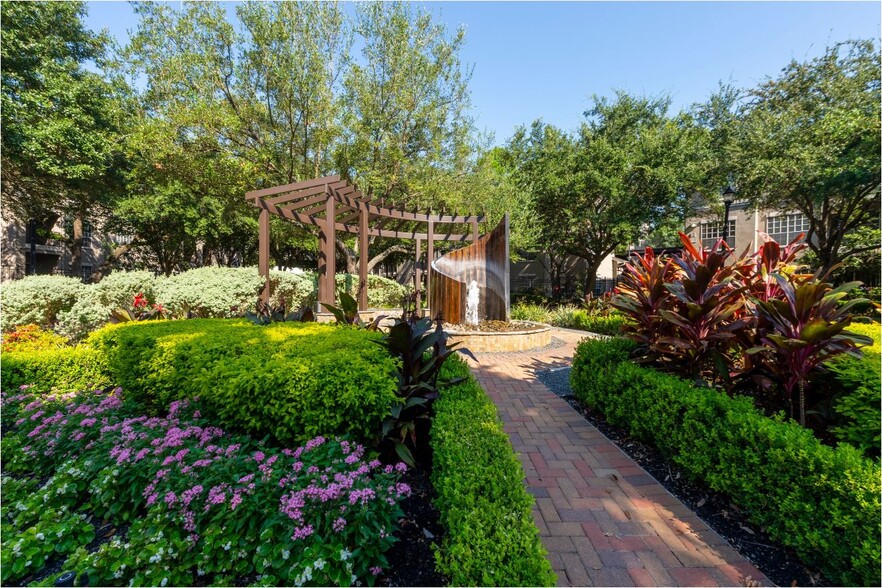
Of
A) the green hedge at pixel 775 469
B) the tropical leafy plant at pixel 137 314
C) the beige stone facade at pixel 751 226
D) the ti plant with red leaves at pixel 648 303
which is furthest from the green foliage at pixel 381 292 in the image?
the beige stone facade at pixel 751 226

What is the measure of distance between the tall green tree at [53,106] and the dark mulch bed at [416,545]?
14.4m

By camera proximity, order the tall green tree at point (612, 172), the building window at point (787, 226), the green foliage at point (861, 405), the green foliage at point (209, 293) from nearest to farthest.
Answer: the green foliage at point (861, 405), the green foliage at point (209, 293), the tall green tree at point (612, 172), the building window at point (787, 226)

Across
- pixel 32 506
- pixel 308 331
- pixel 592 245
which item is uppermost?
pixel 592 245

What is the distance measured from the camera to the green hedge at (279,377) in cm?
220

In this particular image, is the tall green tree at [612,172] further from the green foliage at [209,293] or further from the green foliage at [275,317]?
the green foliage at [275,317]

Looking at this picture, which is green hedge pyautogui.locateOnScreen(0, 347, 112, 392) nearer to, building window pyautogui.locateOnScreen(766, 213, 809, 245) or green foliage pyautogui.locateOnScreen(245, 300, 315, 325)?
green foliage pyautogui.locateOnScreen(245, 300, 315, 325)

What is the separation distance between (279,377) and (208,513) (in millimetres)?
733

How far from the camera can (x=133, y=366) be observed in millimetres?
3430

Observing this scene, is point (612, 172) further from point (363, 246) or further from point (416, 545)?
point (416, 545)

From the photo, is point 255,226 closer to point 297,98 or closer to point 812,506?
point 297,98

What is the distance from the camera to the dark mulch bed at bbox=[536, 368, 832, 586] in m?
1.83

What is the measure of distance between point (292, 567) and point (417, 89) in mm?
13151

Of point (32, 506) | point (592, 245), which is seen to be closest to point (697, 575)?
point (32, 506)

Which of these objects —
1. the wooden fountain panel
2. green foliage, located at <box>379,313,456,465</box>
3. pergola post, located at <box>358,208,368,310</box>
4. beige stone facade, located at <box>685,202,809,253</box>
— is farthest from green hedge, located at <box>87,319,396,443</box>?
beige stone facade, located at <box>685,202,809,253</box>
